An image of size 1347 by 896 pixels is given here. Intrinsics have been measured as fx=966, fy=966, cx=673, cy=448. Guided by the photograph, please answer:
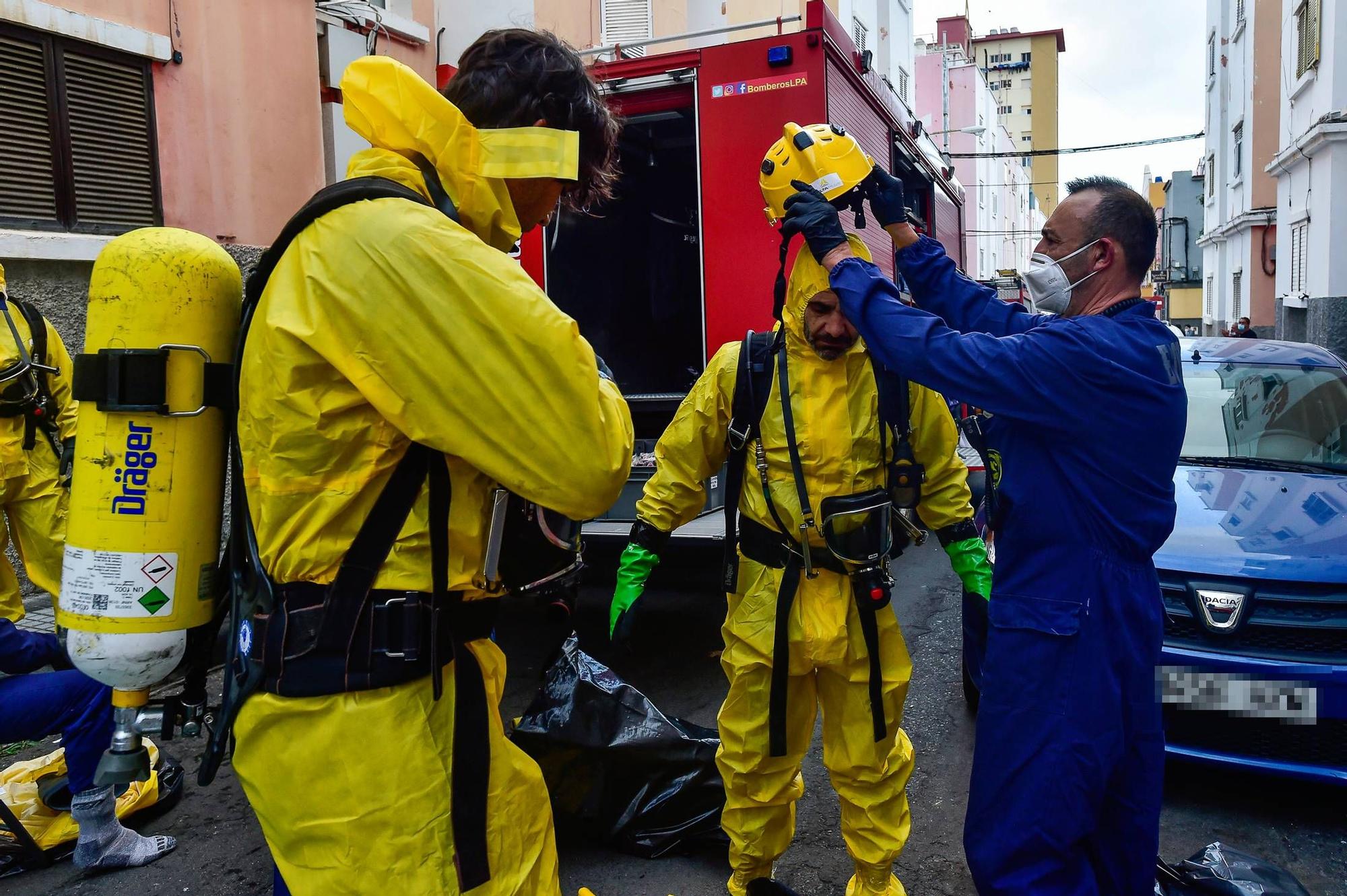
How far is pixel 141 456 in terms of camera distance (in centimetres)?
144

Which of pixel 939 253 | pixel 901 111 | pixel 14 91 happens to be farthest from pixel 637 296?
pixel 939 253

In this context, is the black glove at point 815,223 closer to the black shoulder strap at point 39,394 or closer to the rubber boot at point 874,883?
the rubber boot at point 874,883

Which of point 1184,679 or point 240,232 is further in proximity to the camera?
point 240,232

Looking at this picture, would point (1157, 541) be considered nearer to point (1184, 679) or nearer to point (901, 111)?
point (1184, 679)

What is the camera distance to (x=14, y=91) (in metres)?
5.72

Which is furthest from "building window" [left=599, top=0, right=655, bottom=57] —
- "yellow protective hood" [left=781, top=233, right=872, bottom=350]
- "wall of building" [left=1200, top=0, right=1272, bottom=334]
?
"wall of building" [left=1200, top=0, right=1272, bottom=334]

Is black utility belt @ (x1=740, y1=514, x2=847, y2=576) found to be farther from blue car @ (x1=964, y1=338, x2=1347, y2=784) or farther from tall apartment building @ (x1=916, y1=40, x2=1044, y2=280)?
tall apartment building @ (x1=916, y1=40, x2=1044, y2=280)

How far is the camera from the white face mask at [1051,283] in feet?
7.77

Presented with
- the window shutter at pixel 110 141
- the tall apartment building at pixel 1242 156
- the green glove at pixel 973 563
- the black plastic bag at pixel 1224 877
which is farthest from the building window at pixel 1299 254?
the window shutter at pixel 110 141

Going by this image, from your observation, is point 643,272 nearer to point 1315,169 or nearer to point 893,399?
point 893,399

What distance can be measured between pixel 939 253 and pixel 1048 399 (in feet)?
2.25

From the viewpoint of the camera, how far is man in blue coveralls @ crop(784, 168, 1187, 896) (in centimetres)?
207

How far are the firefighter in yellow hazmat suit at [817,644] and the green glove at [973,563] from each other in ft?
0.99

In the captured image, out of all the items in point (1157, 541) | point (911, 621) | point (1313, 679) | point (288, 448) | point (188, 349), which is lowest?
point (911, 621)
